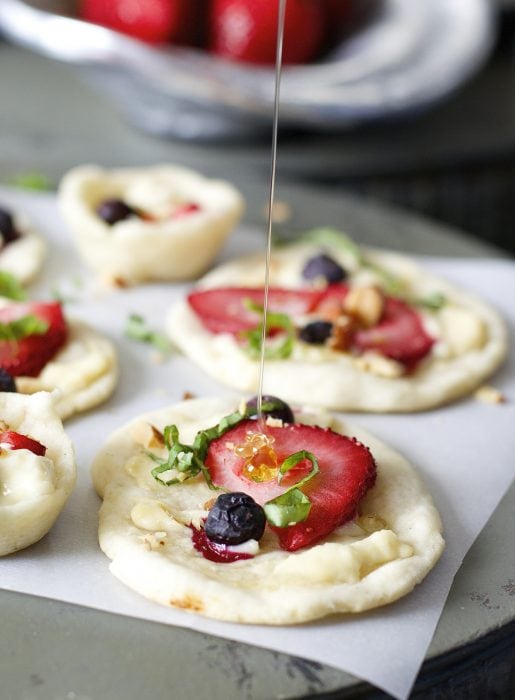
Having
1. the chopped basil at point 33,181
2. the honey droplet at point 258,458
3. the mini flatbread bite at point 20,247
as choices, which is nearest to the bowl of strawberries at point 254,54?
the chopped basil at point 33,181

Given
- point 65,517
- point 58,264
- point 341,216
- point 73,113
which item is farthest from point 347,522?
point 73,113

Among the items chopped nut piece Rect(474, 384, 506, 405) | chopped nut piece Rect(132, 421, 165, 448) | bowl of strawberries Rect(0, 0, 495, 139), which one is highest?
bowl of strawberries Rect(0, 0, 495, 139)

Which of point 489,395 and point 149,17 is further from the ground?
point 149,17

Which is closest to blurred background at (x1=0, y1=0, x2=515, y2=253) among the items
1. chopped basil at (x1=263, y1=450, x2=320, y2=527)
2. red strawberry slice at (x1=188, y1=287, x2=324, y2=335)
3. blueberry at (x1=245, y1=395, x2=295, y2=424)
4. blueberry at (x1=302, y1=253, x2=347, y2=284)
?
blueberry at (x1=302, y1=253, x2=347, y2=284)

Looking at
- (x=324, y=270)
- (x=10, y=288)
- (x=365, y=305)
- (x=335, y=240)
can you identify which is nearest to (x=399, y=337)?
(x=365, y=305)

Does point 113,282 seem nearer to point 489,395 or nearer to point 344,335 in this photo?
point 344,335

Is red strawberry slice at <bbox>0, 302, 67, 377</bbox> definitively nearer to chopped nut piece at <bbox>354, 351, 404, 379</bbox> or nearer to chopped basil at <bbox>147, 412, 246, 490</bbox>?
chopped basil at <bbox>147, 412, 246, 490</bbox>
